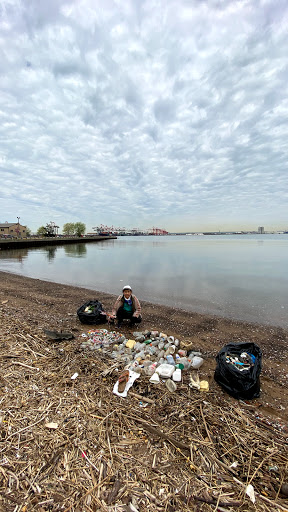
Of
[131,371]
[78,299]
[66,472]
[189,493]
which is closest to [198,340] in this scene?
[131,371]

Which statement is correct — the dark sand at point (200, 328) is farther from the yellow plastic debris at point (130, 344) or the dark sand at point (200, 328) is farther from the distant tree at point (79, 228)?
the distant tree at point (79, 228)

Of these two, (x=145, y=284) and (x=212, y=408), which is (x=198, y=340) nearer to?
(x=212, y=408)

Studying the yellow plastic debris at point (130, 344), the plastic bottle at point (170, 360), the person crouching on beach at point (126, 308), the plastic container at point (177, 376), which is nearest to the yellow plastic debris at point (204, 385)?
the plastic container at point (177, 376)

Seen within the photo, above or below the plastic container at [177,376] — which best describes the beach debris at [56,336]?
above

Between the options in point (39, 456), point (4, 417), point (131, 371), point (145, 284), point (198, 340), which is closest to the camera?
point (39, 456)

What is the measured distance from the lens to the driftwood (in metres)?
1.89

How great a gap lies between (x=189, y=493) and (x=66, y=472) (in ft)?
3.84

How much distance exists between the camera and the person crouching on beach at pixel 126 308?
6233 mm

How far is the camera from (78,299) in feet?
32.4

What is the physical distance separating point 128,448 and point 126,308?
404 cm

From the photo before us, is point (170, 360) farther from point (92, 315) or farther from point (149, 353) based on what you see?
point (92, 315)

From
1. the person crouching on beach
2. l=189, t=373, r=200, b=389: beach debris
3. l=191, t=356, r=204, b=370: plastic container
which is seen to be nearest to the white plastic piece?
l=189, t=373, r=200, b=389: beach debris

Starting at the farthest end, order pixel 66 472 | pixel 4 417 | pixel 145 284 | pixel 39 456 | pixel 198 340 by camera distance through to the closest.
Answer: pixel 145 284, pixel 198 340, pixel 4 417, pixel 39 456, pixel 66 472

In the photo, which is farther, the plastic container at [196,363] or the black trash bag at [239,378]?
the plastic container at [196,363]
